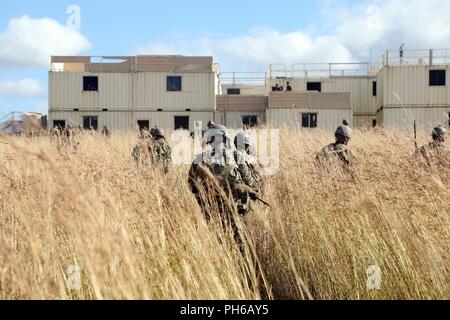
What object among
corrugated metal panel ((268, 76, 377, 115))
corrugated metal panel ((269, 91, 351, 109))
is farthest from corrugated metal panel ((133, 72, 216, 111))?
corrugated metal panel ((268, 76, 377, 115))

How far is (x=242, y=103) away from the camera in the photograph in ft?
127

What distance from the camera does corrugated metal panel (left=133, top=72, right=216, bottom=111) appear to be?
37.8 metres

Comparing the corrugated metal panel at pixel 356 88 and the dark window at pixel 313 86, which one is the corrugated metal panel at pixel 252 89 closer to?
the dark window at pixel 313 86

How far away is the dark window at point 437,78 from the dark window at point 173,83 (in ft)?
53.2

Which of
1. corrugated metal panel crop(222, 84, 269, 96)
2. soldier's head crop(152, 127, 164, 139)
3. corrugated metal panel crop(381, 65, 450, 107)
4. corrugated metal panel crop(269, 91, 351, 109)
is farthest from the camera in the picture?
corrugated metal panel crop(222, 84, 269, 96)

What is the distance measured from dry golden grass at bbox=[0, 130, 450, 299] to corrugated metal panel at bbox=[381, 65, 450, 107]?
3198 centimetres

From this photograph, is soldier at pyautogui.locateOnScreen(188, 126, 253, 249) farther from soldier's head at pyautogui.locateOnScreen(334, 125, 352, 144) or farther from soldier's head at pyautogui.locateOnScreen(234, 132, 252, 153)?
soldier's head at pyautogui.locateOnScreen(334, 125, 352, 144)

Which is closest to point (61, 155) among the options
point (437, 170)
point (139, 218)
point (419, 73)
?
point (139, 218)

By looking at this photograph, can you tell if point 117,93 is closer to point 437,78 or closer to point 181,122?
point 181,122

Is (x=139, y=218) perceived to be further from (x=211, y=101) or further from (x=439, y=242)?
(x=211, y=101)

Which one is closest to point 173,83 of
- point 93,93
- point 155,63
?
point 155,63

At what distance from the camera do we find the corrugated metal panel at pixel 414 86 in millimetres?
36875

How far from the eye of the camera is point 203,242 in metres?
4.38
